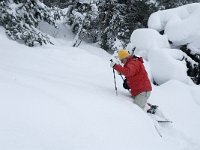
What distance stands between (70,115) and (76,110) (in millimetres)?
367

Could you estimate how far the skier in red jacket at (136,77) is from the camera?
334 inches

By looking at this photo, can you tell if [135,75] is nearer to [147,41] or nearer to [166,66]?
[166,66]

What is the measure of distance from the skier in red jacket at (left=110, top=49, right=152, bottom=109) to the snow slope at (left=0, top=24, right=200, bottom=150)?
1.01 ft

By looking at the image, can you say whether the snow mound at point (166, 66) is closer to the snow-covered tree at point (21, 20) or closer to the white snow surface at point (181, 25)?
the white snow surface at point (181, 25)

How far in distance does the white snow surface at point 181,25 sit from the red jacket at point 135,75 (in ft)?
22.9

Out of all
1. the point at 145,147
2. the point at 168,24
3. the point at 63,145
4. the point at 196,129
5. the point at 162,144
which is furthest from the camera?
the point at 168,24

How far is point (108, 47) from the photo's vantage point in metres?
19.5

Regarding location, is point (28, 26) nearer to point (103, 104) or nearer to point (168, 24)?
point (168, 24)

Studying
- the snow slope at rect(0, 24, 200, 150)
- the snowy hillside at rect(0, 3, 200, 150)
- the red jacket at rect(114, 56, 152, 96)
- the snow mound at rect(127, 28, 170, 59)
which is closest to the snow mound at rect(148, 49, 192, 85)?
the snowy hillside at rect(0, 3, 200, 150)

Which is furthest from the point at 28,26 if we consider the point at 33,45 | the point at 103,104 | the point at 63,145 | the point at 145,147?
the point at 63,145

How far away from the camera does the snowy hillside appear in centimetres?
430

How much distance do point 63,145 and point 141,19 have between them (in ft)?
58.5

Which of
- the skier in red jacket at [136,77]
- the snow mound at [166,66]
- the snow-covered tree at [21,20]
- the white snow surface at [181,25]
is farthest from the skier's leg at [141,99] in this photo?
the white snow surface at [181,25]

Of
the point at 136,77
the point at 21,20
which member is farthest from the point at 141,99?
the point at 21,20
